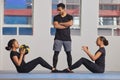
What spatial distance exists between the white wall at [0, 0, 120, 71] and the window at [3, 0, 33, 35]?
0.23m

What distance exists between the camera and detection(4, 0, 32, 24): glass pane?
16.3 metres

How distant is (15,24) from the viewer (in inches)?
643

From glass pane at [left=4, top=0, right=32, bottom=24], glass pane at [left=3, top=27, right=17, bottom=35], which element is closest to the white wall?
glass pane at [left=3, top=27, right=17, bottom=35]

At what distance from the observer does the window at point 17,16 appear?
16.2 m

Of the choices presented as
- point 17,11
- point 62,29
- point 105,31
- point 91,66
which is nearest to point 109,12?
point 105,31

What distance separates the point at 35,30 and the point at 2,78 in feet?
19.9

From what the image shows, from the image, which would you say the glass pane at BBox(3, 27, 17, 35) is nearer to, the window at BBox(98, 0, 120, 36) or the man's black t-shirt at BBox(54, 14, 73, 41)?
the window at BBox(98, 0, 120, 36)

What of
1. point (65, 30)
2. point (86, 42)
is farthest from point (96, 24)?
point (65, 30)

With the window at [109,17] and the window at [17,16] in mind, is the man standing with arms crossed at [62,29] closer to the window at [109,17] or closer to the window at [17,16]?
the window at [17,16]

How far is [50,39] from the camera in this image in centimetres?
1606

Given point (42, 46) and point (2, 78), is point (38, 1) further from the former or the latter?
point (2, 78)

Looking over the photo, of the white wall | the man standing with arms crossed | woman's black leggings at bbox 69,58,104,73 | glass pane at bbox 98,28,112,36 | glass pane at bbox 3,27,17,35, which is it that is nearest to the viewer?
woman's black leggings at bbox 69,58,104,73

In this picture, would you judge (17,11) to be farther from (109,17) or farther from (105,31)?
(109,17)

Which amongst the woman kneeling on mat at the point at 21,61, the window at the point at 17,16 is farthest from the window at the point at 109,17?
the woman kneeling on mat at the point at 21,61
